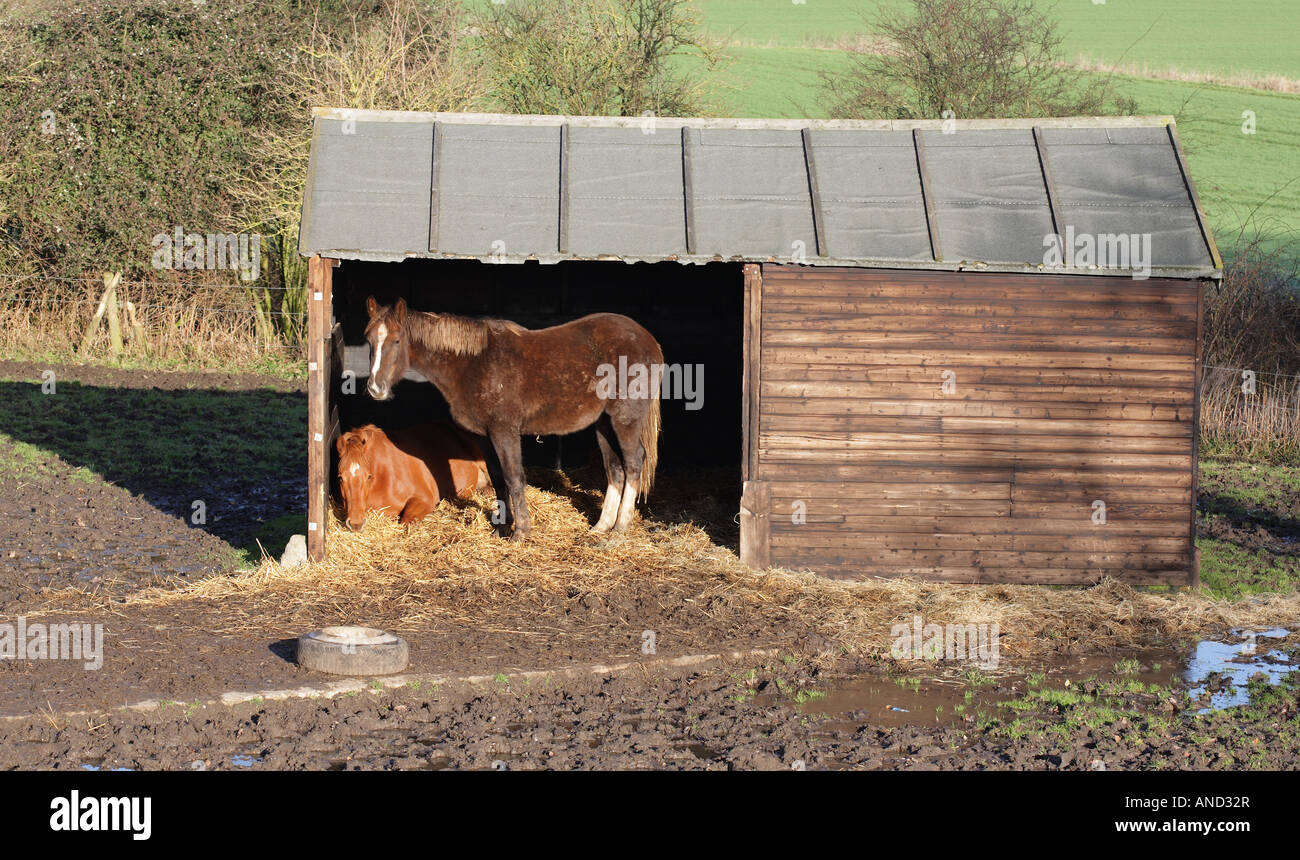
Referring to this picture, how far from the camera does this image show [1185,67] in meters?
38.0

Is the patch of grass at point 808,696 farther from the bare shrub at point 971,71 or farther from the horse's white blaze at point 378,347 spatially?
the bare shrub at point 971,71

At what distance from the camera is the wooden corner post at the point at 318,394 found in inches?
343

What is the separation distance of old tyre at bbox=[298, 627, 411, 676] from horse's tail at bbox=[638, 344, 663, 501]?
3.86m

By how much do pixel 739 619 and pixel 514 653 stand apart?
Answer: 1619mm

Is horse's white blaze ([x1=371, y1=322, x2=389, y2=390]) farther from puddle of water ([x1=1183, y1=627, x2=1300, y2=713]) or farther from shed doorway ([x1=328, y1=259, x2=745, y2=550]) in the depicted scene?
puddle of water ([x1=1183, y1=627, x2=1300, y2=713])

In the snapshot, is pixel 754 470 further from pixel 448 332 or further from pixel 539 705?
pixel 539 705

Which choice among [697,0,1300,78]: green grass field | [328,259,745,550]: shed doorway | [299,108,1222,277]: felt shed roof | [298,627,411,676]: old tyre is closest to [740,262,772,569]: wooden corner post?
[299,108,1222,277]: felt shed roof

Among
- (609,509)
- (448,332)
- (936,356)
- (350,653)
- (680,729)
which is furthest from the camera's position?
(609,509)

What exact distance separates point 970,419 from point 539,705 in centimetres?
428

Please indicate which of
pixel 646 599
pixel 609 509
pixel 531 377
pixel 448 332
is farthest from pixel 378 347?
pixel 646 599

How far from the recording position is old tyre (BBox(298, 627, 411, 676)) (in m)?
6.62

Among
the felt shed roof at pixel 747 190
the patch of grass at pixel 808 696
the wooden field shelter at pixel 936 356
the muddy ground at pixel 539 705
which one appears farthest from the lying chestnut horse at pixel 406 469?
the patch of grass at pixel 808 696

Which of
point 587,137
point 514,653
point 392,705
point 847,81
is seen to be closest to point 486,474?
point 587,137
